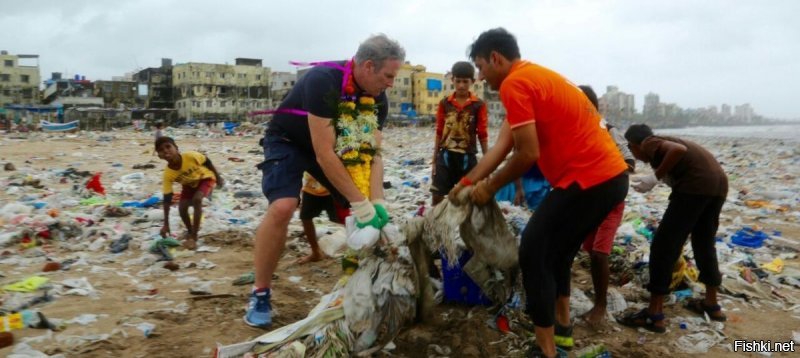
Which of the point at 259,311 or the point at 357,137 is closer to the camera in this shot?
the point at 259,311

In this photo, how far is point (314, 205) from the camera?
4438 mm

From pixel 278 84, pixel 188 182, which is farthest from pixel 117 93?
pixel 188 182

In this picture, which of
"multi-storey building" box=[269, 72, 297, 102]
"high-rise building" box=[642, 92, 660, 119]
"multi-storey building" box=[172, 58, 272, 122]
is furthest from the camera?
"high-rise building" box=[642, 92, 660, 119]

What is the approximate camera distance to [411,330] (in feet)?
9.44

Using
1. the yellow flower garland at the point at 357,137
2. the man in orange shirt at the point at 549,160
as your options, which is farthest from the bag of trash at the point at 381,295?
the man in orange shirt at the point at 549,160

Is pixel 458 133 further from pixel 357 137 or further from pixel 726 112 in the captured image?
pixel 726 112

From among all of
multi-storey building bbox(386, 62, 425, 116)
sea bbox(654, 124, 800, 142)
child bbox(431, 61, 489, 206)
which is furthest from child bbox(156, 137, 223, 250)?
multi-storey building bbox(386, 62, 425, 116)

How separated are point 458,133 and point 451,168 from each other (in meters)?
0.33

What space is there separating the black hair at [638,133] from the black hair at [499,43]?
4.13ft

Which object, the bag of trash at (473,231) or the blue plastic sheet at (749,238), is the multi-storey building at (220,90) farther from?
the bag of trash at (473,231)

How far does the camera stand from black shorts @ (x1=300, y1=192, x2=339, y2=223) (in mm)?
4418

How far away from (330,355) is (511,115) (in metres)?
1.38

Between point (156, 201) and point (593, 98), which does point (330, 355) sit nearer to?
point (593, 98)

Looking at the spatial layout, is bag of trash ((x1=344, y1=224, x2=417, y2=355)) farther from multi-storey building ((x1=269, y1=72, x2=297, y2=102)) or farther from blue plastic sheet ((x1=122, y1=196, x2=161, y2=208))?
multi-storey building ((x1=269, y1=72, x2=297, y2=102))
